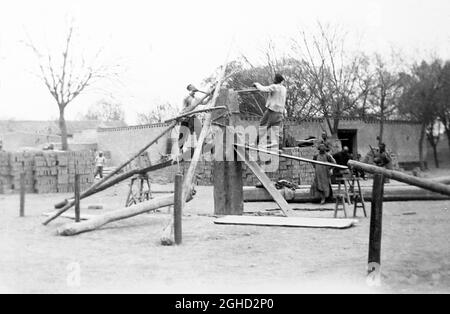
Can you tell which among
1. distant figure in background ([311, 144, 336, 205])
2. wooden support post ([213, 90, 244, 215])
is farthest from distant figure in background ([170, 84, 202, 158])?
distant figure in background ([311, 144, 336, 205])

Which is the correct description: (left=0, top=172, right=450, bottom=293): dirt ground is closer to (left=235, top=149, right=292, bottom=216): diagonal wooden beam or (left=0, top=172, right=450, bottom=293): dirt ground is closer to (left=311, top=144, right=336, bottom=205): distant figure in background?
(left=235, top=149, right=292, bottom=216): diagonal wooden beam

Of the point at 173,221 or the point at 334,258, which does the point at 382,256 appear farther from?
the point at 173,221

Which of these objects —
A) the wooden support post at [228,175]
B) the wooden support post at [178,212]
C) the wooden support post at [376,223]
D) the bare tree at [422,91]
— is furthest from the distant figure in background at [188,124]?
the bare tree at [422,91]

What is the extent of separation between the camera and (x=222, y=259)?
6004 millimetres

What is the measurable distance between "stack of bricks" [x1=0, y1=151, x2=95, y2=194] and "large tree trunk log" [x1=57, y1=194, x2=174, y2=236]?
11.0 m

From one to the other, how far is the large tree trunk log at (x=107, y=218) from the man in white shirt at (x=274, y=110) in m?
2.56

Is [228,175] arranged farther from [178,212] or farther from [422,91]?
[422,91]

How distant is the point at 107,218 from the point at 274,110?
3.90m

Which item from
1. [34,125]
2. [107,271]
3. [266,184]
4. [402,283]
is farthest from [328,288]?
[34,125]

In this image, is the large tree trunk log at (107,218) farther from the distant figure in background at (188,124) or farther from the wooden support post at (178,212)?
the distant figure in background at (188,124)

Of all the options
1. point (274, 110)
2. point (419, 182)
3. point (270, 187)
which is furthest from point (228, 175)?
point (419, 182)

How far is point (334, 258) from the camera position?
589 cm
